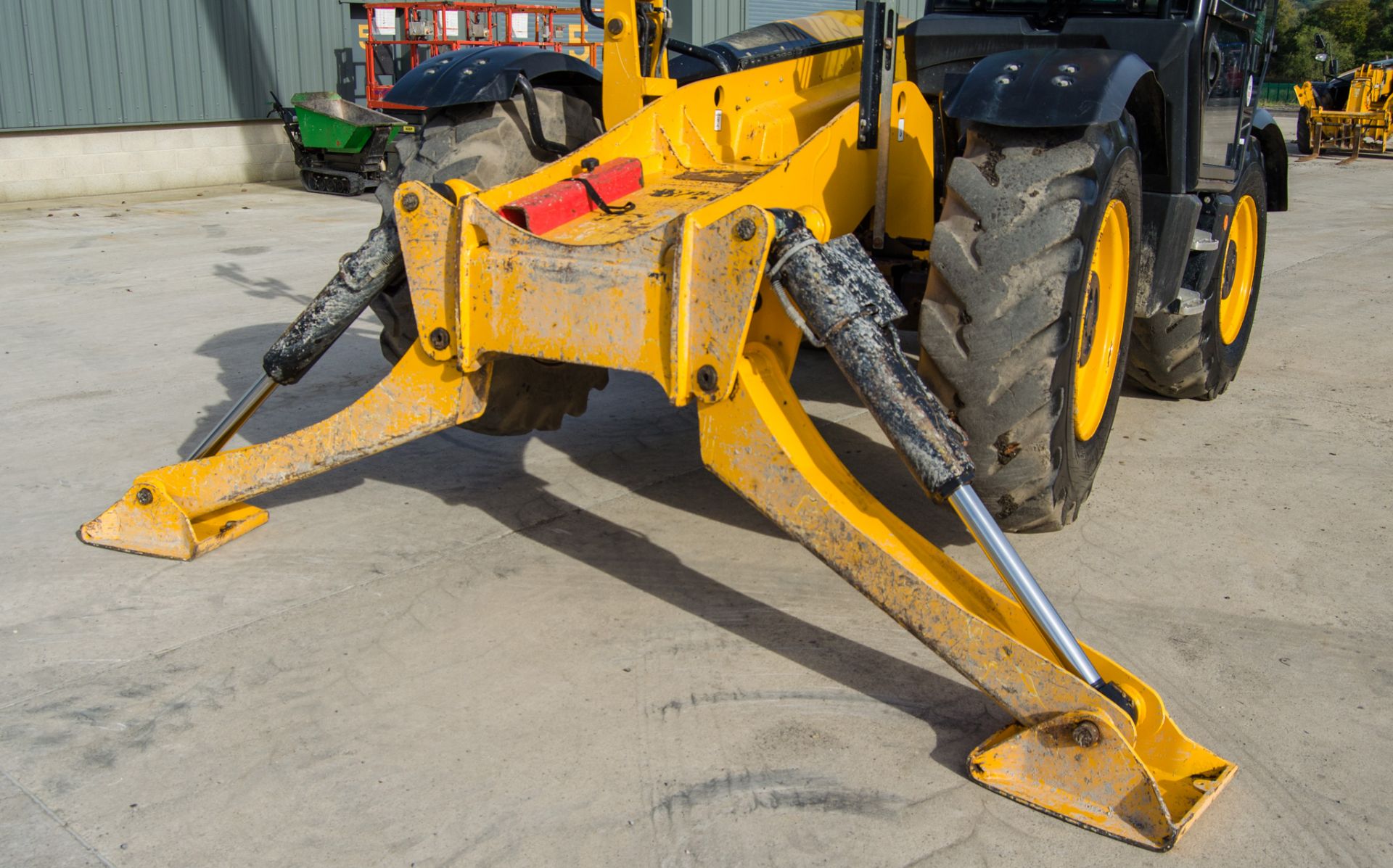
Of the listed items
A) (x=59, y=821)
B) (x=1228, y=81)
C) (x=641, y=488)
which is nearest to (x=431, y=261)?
(x=641, y=488)

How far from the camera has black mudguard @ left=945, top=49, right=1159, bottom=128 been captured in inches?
145

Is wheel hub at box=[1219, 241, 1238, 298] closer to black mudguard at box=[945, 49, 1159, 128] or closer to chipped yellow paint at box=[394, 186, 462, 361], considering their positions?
black mudguard at box=[945, 49, 1159, 128]

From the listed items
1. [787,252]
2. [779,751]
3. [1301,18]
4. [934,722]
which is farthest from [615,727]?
[1301,18]

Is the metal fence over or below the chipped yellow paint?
below

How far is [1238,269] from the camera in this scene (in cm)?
695

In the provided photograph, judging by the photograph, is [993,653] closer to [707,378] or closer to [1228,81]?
[707,378]

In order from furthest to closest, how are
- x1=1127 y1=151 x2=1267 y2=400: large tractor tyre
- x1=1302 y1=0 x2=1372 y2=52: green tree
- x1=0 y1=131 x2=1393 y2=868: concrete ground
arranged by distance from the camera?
1. x1=1302 y1=0 x2=1372 y2=52: green tree
2. x1=1127 y1=151 x2=1267 y2=400: large tractor tyre
3. x1=0 y1=131 x2=1393 y2=868: concrete ground

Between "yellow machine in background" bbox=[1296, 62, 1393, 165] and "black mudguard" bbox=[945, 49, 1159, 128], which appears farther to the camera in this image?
"yellow machine in background" bbox=[1296, 62, 1393, 165]

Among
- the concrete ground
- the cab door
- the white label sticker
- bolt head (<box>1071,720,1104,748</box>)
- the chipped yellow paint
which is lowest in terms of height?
the concrete ground

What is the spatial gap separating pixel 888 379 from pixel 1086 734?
A: 96 centimetres

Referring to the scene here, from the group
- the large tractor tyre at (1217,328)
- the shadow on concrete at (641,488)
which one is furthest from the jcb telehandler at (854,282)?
the large tractor tyre at (1217,328)

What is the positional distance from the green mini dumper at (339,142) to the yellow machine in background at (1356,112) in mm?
15931

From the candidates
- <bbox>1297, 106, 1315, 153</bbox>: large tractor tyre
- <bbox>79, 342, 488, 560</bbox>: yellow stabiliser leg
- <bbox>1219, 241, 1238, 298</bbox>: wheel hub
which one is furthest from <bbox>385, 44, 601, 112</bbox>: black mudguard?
<bbox>1297, 106, 1315, 153</bbox>: large tractor tyre

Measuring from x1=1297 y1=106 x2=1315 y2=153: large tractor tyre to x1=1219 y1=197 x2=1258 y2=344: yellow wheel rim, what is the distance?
1761 centimetres
